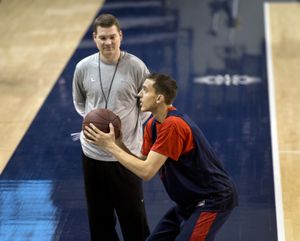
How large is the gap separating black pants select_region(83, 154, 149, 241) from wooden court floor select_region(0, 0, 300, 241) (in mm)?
1563

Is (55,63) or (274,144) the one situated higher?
(55,63)

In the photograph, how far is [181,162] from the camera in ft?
18.2

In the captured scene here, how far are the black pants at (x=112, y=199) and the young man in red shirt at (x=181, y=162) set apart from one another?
0.61m

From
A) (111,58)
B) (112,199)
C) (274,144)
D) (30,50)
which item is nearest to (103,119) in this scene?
(111,58)

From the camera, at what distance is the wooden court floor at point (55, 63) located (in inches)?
354

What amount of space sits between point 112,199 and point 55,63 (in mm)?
6035

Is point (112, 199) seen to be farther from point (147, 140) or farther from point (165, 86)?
point (165, 86)

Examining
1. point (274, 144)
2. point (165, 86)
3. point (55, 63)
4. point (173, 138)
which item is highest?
point (165, 86)

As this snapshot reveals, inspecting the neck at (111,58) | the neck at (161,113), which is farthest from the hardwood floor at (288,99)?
the neck at (111,58)

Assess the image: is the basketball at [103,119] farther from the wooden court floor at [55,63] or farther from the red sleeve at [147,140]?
the wooden court floor at [55,63]

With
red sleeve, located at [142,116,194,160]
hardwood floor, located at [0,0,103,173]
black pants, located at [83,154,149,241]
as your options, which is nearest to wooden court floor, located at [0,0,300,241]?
hardwood floor, located at [0,0,103,173]

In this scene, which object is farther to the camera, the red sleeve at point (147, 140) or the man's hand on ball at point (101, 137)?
the red sleeve at point (147, 140)

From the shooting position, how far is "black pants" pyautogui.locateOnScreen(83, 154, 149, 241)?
248 inches

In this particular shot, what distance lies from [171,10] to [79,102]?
27.5 ft
